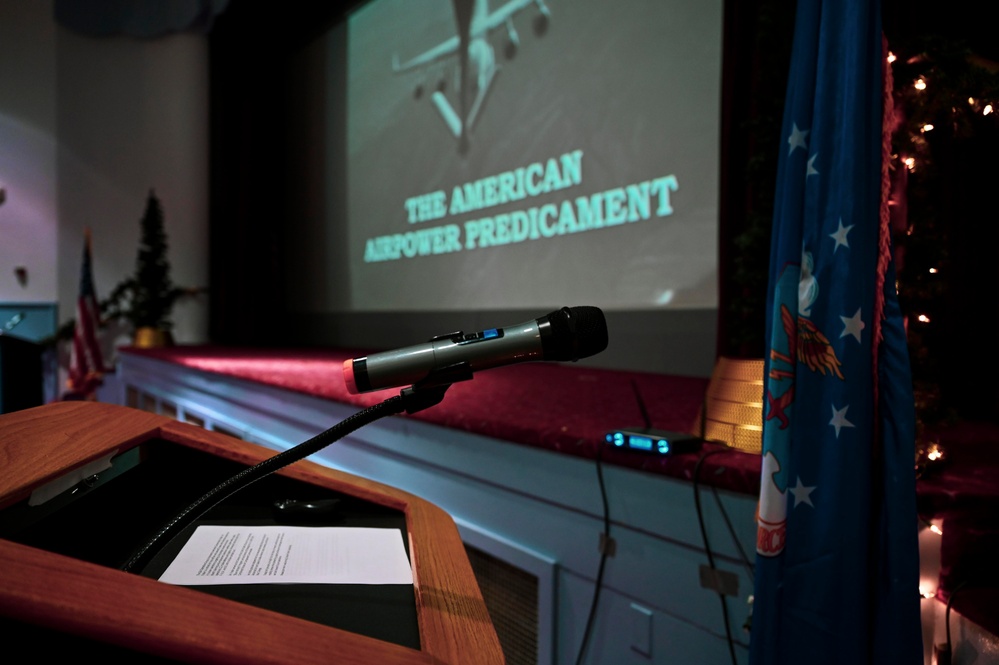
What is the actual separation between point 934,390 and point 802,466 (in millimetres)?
289

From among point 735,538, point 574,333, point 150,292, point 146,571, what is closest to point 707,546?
point 735,538

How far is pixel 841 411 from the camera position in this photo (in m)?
0.75

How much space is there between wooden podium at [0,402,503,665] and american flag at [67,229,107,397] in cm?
413

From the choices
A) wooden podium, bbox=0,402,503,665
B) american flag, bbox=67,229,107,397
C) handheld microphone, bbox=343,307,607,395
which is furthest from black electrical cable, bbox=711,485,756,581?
american flag, bbox=67,229,107,397

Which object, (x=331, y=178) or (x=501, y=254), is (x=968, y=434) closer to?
(x=501, y=254)

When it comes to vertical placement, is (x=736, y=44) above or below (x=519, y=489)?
above

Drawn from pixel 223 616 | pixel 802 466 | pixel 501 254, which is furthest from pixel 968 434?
pixel 501 254

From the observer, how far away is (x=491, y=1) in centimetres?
289

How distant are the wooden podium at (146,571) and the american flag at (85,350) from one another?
4134 mm

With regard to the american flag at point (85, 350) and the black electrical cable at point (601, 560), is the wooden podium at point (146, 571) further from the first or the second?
the american flag at point (85, 350)

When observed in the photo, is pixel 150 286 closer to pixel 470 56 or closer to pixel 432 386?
pixel 470 56

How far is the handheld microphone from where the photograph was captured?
46cm

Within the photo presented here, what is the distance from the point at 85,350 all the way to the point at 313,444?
176 inches

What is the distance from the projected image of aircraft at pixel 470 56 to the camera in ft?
9.27
